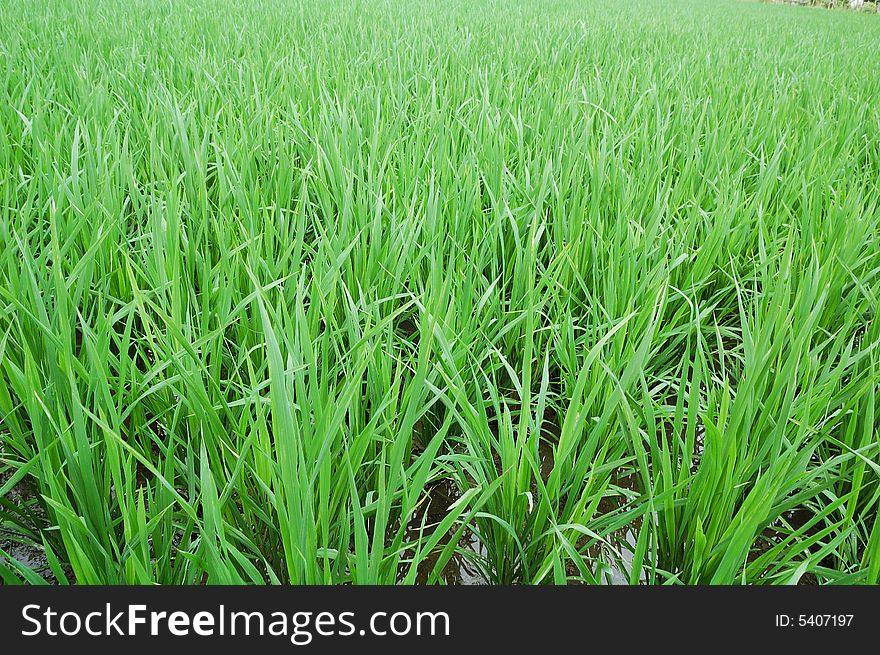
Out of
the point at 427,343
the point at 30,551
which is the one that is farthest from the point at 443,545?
the point at 30,551

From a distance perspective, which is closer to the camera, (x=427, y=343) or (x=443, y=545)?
(x=427, y=343)

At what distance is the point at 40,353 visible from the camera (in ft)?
2.97

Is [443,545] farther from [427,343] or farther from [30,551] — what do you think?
[30,551]

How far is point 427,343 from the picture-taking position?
28.4 inches

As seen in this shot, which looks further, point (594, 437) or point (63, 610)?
point (594, 437)

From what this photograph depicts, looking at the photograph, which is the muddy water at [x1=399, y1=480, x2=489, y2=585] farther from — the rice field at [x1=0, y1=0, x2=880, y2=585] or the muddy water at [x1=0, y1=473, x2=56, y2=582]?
the muddy water at [x1=0, y1=473, x2=56, y2=582]

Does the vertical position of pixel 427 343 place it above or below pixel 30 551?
above

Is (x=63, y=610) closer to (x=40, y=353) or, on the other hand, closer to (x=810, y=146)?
(x=40, y=353)

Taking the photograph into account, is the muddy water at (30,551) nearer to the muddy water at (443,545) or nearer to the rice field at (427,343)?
the rice field at (427,343)

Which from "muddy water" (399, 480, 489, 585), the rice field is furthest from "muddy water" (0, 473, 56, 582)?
"muddy water" (399, 480, 489, 585)

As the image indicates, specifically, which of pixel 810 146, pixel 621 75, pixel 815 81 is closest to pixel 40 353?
pixel 810 146

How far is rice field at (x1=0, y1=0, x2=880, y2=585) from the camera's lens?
67 centimetres

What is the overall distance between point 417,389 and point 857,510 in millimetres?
680

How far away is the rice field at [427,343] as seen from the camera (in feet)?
2.20
